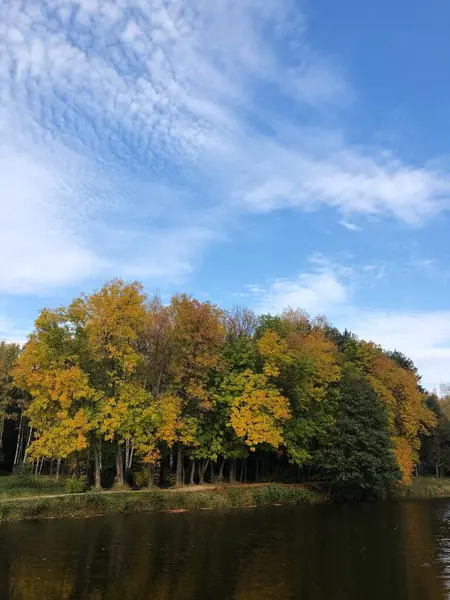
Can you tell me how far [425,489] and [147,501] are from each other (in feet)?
113

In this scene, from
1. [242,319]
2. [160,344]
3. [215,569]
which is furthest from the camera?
[242,319]

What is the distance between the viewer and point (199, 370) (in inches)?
1570

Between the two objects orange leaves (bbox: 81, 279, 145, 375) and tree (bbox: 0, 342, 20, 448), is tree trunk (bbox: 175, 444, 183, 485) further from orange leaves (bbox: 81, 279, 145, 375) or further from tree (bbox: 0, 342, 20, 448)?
tree (bbox: 0, 342, 20, 448)

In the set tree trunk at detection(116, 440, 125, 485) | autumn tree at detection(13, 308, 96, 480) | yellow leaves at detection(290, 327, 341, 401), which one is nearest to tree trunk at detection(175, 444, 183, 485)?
tree trunk at detection(116, 440, 125, 485)

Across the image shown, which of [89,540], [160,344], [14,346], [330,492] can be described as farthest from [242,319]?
[89,540]

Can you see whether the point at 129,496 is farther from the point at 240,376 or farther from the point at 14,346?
the point at 14,346

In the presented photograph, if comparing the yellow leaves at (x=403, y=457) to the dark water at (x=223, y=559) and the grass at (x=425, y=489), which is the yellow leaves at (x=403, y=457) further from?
the dark water at (x=223, y=559)

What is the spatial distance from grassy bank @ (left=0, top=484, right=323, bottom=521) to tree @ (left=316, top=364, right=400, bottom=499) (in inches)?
131

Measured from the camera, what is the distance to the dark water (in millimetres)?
15352

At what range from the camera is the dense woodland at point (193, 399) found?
3506 cm

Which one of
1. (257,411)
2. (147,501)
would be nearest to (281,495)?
(257,411)

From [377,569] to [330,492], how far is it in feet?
94.5

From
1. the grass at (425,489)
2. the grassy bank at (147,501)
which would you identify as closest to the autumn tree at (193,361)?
the grassy bank at (147,501)

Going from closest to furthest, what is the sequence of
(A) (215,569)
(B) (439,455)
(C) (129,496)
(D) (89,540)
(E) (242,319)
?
1. (A) (215,569)
2. (D) (89,540)
3. (C) (129,496)
4. (E) (242,319)
5. (B) (439,455)
